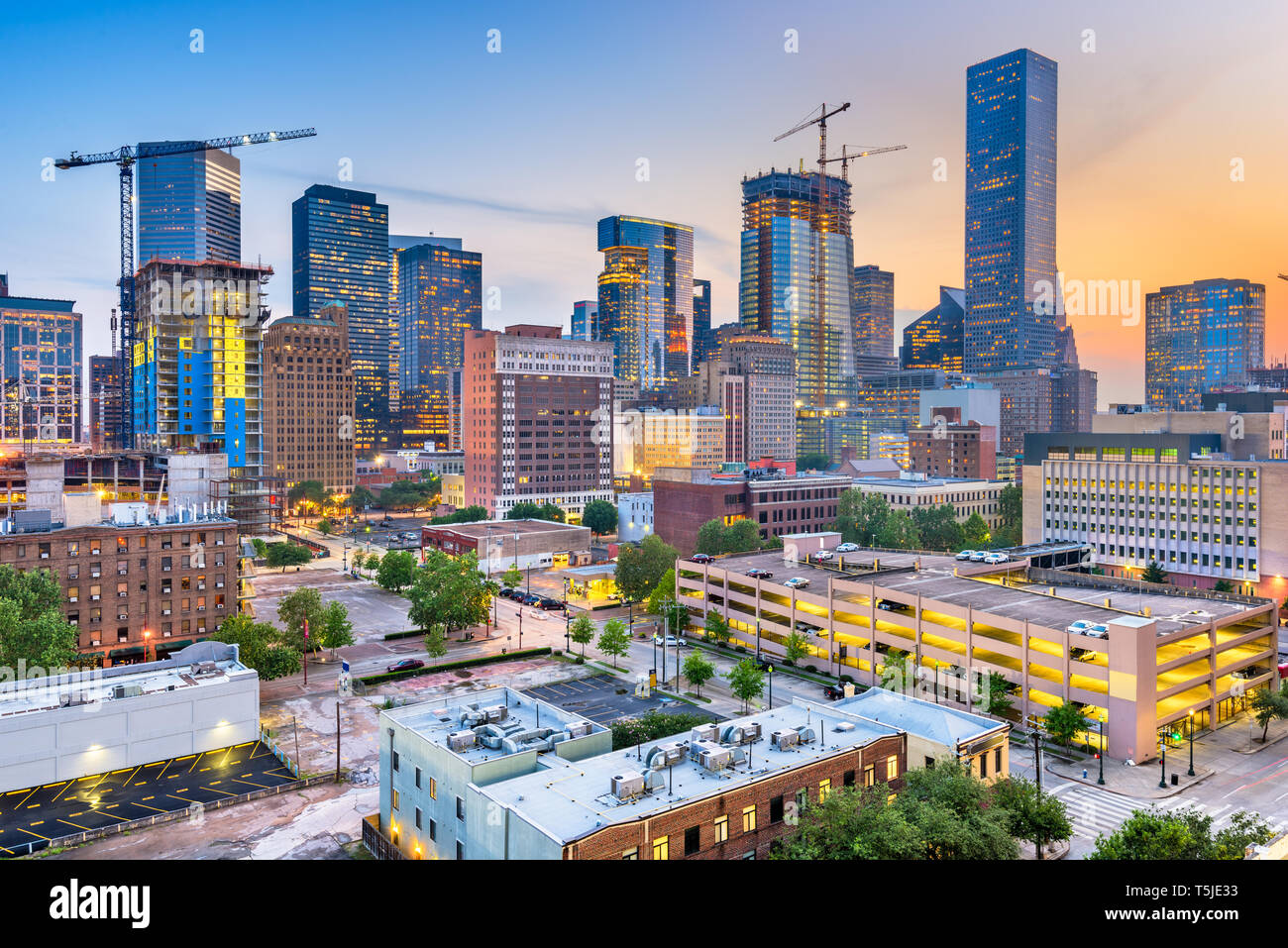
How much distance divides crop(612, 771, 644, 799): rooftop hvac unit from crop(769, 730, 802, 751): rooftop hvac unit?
22.8 feet

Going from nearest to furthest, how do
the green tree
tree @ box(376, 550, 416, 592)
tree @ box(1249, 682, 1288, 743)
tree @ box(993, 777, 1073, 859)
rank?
tree @ box(993, 777, 1073, 859) → tree @ box(1249, 682, 1288, 743) → tree @ box(376, 550, 416, 592) → the green tree

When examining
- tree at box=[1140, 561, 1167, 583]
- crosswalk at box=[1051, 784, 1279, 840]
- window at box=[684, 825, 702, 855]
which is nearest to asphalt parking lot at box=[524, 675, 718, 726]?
crosswalk at box=[1051, 784, 1279, 840]

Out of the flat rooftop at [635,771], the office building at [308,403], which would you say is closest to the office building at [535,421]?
the office building at [308,403]

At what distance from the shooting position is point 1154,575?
267 ft

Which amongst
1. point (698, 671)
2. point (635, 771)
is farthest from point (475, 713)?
point (698, 671)

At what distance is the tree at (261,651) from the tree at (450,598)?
13.1 meters

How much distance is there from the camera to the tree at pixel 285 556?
102 meters

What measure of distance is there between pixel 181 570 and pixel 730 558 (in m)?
44.2

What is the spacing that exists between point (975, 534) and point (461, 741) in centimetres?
8686

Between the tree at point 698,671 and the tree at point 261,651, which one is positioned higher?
the tree at point 261,651

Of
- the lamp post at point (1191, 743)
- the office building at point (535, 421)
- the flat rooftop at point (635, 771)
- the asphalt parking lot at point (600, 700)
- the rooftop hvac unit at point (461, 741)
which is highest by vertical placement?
the office building at point (535, 421)

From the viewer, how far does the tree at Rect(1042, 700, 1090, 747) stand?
41875 millimetres

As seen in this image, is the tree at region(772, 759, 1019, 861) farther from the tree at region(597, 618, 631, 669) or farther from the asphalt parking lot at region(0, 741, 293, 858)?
the tree at region(597, 618, 631, 669)

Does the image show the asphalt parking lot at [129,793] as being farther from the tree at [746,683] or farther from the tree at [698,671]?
the tree at [746,683]
